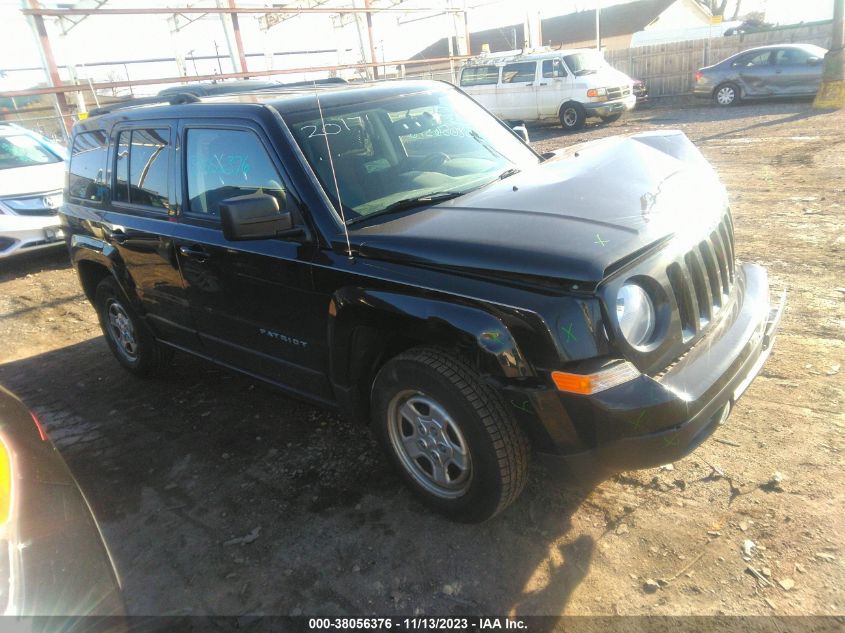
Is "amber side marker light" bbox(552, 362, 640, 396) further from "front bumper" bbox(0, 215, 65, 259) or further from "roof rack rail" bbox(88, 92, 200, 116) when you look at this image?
"front bumper" bbox(0, 215, 65, 259)

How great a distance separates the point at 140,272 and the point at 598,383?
3.24 meters

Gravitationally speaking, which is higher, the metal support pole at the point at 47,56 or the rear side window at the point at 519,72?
the metal support pole at the point at 47,56

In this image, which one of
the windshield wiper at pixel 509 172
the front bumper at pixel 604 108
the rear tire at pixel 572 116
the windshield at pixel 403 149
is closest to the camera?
the windshield at pixel 403 149

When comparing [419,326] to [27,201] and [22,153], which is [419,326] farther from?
[22,153]

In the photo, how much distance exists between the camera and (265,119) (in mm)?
3170

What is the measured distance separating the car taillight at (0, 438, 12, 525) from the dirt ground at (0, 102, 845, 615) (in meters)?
1.13

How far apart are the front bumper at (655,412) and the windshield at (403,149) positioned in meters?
1.34

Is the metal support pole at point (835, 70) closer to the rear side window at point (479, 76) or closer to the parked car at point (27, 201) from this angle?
the rear side window at point (479, 76)

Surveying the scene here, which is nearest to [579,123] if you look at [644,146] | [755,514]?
[644,146]

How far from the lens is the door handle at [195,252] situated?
3.57m

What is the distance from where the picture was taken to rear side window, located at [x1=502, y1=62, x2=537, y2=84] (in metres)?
17.4

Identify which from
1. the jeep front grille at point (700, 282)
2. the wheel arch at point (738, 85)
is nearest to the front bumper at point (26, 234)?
the jeep front grille at point (700, 282)

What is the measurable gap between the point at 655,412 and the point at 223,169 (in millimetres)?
2552

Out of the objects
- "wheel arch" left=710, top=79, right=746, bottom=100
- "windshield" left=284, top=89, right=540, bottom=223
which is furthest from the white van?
"windshield" left=284, top=89, right=540, bottom=223
